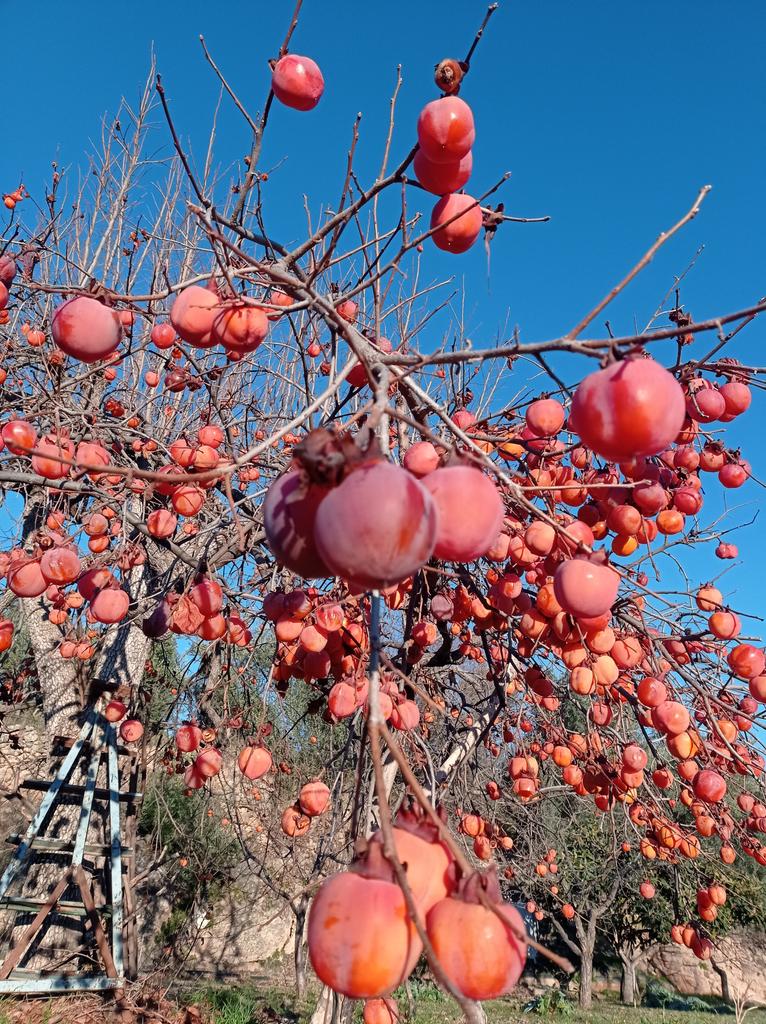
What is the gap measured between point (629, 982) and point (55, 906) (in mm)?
13587

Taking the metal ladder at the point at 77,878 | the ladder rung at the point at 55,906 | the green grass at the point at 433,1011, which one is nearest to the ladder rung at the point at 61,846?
the metal ladder at the point at 77,878

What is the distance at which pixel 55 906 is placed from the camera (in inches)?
197

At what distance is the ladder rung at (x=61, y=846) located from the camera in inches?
193

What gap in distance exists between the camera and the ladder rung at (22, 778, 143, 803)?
5.41 m

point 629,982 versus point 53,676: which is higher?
point 53,676

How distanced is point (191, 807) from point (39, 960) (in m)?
5.00

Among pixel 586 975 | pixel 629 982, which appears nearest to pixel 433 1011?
pixel 586 975

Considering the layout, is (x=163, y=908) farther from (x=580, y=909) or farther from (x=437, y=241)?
(x=437, y=241)

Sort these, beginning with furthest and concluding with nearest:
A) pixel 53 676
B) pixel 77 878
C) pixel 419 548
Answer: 1. pixel 53 676
2. pixel 77 878
3. pixel 419 548

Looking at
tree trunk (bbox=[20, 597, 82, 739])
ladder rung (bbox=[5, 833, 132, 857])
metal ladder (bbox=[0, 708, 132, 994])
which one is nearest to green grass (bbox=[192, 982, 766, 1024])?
metal ladder (bbox=[0, 708, 132, 994])

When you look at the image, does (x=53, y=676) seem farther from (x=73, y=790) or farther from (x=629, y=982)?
(x=629, y=982)

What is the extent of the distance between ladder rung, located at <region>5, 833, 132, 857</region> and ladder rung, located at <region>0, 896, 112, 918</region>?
0.35 meters

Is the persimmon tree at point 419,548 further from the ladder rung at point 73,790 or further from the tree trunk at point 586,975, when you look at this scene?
the tree trunk at point 586,975

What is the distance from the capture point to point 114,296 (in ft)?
4.69
